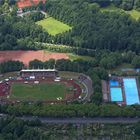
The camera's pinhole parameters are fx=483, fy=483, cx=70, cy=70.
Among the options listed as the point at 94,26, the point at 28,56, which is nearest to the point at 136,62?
the point at 94,26

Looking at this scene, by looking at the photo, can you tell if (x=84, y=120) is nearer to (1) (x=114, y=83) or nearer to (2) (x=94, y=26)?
(1) (x=114, y=83)

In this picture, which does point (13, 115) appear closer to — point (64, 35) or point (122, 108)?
point (122, 108)

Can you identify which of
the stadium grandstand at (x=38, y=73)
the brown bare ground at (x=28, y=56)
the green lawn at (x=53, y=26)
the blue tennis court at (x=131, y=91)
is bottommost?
the green lawn at (x=53, y=26)

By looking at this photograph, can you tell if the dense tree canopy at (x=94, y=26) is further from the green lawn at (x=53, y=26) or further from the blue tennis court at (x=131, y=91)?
the blue tennis court at (x=131, y=91)

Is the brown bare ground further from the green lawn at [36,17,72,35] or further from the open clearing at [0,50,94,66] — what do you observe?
the green lawn at [36,17,72,35]

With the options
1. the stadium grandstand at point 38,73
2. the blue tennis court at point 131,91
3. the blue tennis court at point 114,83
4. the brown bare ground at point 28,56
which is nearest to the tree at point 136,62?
the blue tennis court at point 131,91

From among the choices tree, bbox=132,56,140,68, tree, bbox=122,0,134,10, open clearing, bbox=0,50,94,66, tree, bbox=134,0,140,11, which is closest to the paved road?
tree, bbox=132,56,140,68
